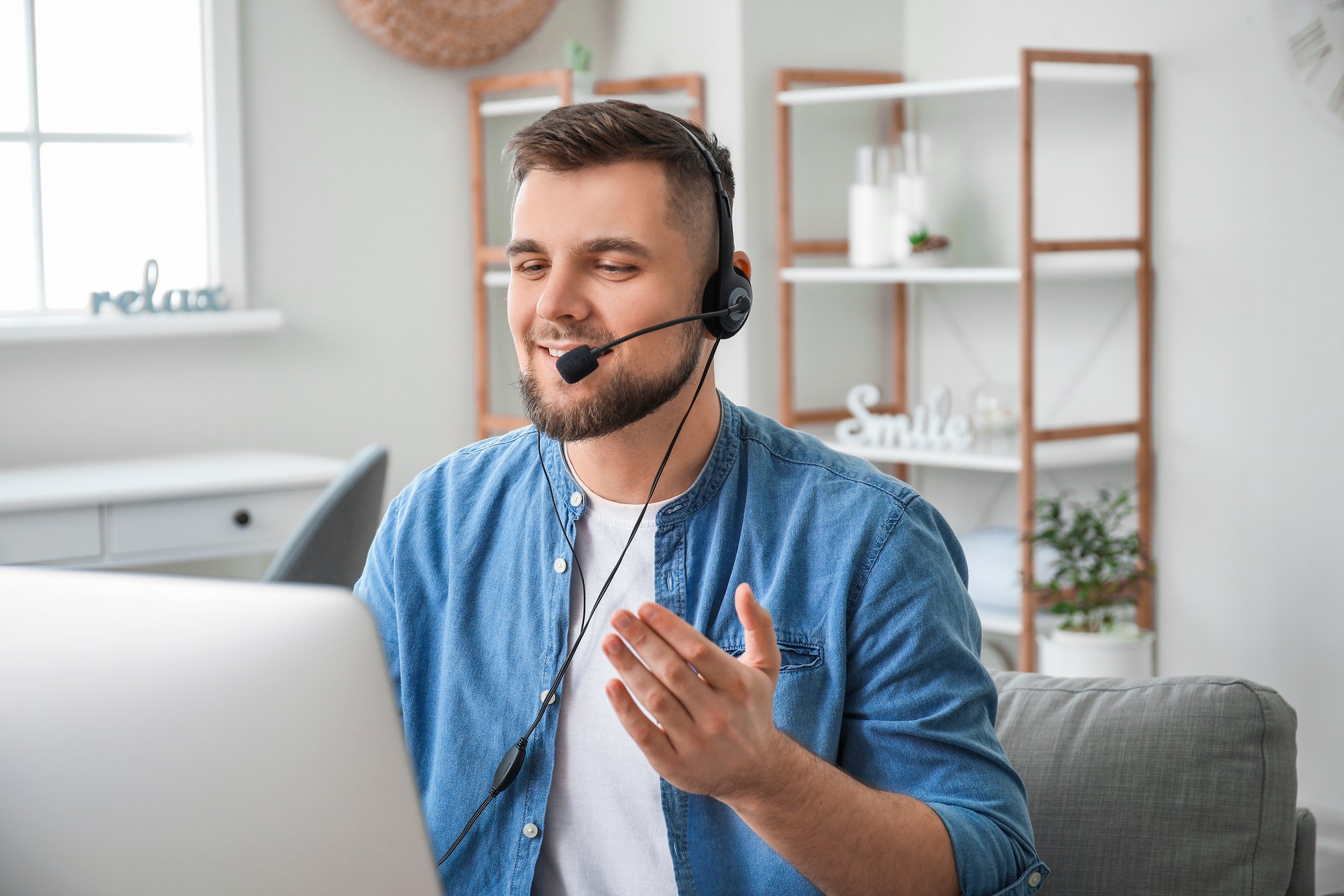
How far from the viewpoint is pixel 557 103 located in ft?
10.1

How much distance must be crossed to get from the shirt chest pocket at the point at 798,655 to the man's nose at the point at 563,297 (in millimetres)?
317

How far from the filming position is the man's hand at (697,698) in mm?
785

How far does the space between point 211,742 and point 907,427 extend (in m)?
2.48

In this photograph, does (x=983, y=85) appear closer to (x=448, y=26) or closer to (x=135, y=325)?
(x=448, y=26)

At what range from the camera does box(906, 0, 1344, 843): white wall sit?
2570 millimetres

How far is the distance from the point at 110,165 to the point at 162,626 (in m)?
2.75

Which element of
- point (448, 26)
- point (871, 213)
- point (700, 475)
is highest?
point (448, 26)

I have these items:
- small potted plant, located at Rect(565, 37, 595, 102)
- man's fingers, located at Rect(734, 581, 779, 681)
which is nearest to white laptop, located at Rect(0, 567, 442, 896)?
man's fingers, located at Rect(734, 581, 779, 681)

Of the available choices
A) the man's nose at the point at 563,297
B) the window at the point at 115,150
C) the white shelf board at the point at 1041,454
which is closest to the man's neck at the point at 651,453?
the man's nose at the point at 563,297

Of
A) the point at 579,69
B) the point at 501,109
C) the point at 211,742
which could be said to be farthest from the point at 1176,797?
the point at 501,109

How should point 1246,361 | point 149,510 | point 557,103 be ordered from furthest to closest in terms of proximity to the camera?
point 557,103, point 1246,361, point 149,510

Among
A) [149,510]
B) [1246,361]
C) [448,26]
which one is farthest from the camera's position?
[448,26]

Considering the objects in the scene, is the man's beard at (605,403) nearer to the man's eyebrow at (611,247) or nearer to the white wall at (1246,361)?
the man's eyebrow at (611,247)

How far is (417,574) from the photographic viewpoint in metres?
1.28
